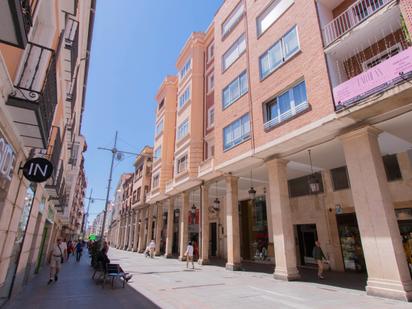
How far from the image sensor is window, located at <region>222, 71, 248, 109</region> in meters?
15.9

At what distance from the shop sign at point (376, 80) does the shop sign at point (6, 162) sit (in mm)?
9859

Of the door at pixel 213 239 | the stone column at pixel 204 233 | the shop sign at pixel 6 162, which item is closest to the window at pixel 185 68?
the stone column at pixel 204 233

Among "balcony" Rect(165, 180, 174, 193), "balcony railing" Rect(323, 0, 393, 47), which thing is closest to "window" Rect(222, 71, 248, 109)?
"balcony railing" Rect(323, 0, 393, 47)

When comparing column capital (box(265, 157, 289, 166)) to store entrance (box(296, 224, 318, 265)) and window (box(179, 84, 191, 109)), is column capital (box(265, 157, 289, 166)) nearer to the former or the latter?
store entrance (box(296, 224, 318, 265))

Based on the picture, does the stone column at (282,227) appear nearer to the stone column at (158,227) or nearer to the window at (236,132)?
the window at (236,132)

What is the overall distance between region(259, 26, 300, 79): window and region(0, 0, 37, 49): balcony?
11.0 m

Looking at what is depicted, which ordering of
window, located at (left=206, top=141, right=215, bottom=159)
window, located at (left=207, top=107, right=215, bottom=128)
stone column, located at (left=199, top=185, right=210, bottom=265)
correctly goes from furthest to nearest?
window, located at (left=207, top=107, right=215, bottom=128) → window, located at (left=206, top=141, right=215, bottom=159) → stone column, located at (left=199, top=185, right=210, bottom=265)

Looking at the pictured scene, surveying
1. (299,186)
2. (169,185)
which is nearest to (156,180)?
(169,185)

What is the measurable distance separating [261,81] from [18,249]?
1283 cm

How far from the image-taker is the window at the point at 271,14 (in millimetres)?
13495

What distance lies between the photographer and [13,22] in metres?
3.35

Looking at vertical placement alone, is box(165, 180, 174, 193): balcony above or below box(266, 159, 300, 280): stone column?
above

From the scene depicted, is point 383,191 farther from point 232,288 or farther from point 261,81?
point 261,81

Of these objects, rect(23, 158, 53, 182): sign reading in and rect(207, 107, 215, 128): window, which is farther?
rect(207, 107, 215, 128): window
